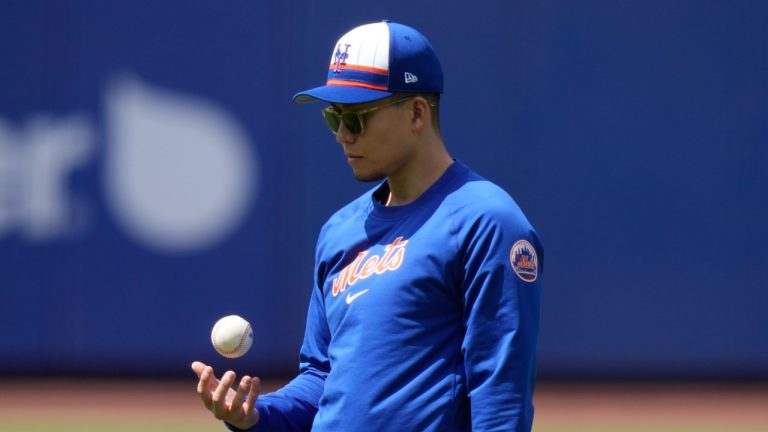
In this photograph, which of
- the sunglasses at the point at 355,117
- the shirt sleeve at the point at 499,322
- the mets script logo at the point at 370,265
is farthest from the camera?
the sunglasses at the point at 355,117

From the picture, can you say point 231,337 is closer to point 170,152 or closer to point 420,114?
point 420,114

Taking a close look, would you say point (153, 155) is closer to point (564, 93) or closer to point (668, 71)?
point (564, 93)

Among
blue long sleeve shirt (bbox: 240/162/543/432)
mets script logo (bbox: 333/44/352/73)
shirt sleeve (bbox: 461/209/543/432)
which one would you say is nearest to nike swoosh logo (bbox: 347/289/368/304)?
blue long sleeve shirt (bbox: 240/162/543/432)

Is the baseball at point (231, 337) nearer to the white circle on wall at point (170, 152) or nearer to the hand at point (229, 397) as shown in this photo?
the hand at point (229, 397)

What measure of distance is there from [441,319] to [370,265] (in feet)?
0.69

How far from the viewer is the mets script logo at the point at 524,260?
2414 millimetres

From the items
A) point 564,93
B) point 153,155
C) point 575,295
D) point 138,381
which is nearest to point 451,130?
point 564,93

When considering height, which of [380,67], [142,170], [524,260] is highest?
[380,67]

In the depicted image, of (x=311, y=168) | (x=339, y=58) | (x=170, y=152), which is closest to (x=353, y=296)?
(x=339, y=58)

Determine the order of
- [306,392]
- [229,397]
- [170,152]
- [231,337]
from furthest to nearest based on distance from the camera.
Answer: [170,152] → [231,337] → [306,392] → [229,397]

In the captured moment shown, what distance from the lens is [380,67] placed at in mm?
2619

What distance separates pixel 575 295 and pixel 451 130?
61.2 inches

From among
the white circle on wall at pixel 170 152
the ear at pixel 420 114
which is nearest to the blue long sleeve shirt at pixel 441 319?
the ear at pixel 420 114

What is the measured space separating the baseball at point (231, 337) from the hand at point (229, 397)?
0.35 meters
